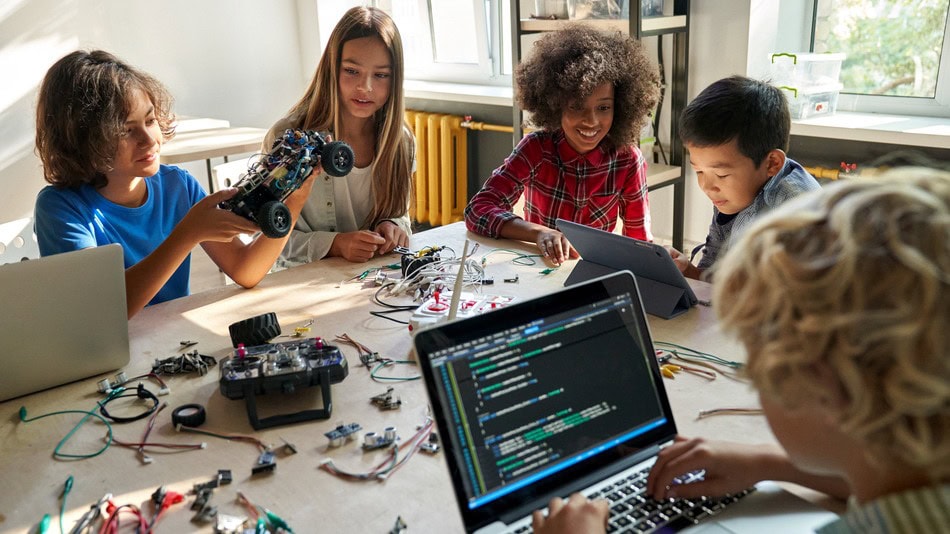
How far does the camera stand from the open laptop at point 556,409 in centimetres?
84

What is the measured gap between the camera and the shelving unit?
9.19 feet

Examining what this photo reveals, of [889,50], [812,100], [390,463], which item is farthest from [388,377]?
[889,50]

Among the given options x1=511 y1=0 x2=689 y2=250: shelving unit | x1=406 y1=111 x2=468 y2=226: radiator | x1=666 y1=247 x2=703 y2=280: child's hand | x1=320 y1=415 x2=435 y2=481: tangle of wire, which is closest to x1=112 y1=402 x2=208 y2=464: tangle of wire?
x1=320 y1=415 x2=435 y2=481: tangle of wire

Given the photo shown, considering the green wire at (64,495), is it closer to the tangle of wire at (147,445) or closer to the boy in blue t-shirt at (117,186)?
the tangle of wire at (147,445)

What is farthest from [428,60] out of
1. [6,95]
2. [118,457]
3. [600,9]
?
[118,457]

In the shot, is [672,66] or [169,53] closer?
[672,66]

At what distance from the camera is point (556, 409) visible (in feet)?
2.97

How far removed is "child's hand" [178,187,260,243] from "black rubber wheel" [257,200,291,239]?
1.8 inches

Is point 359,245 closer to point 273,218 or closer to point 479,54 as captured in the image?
point 273,218

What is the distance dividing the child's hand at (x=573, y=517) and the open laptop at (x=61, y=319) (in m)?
0.84

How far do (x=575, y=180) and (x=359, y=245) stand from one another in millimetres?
701

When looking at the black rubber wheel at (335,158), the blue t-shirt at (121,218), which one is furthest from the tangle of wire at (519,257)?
the blue t-shirt at (121,218)

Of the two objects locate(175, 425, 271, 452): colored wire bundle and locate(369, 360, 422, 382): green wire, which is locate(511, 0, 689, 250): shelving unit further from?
locate(175, 425, 271, 452): colored wire bundle

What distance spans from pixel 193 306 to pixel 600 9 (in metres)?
1.91
